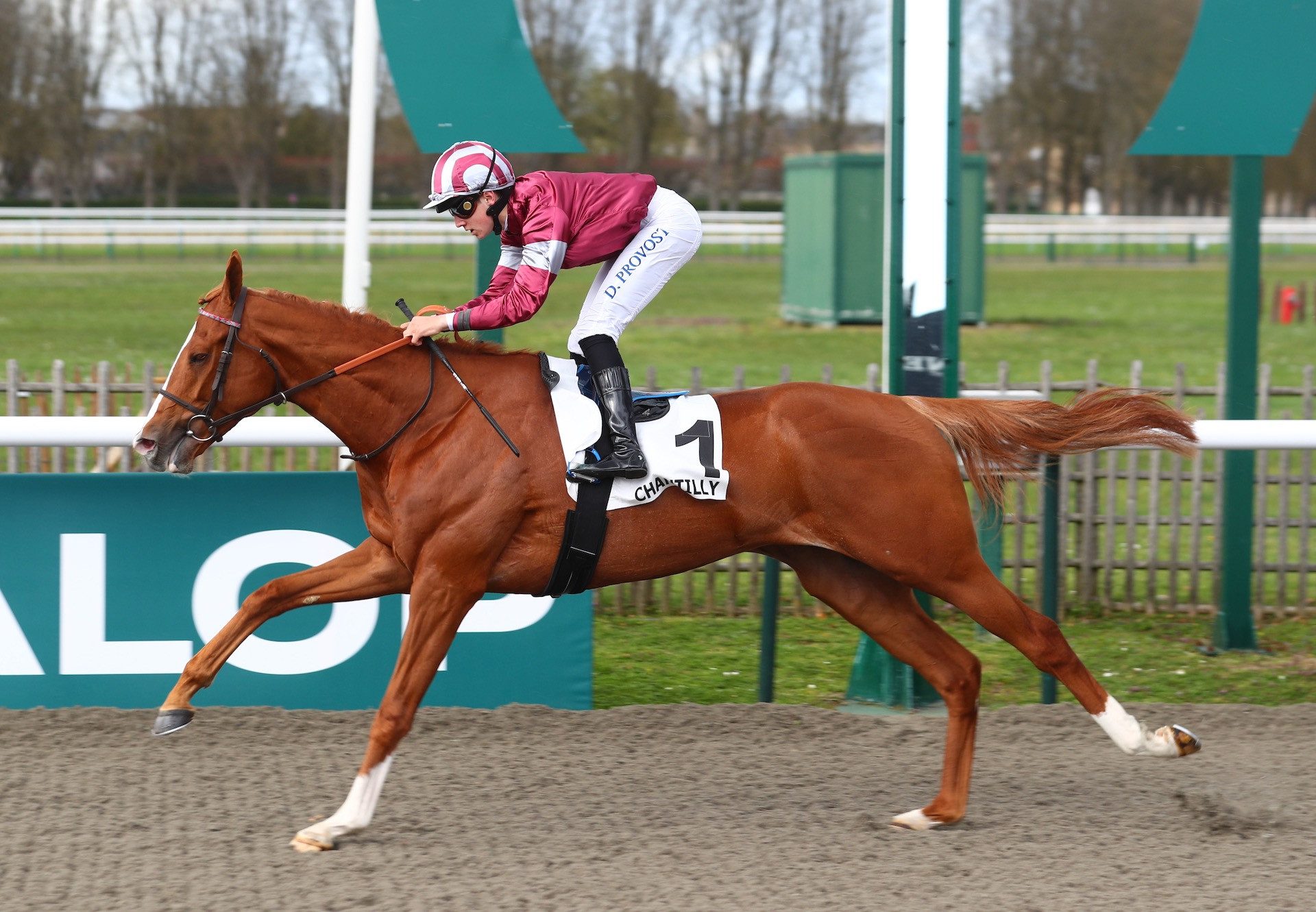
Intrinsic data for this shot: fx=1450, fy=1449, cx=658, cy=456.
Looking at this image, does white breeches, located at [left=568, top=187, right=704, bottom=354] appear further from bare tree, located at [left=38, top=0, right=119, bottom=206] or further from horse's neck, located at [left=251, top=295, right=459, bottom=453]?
bare tree, located at [left=38, top=0, right=119, bottom=206]

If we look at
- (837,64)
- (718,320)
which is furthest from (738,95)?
(718,320)

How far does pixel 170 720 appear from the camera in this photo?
4.03 metres

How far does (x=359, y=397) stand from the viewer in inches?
163

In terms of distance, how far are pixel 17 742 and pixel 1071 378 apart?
10055mm

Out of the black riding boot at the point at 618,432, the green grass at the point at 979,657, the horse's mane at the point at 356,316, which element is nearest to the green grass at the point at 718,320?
the green grass at the point at 979,657

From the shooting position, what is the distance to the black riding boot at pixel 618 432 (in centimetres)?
405

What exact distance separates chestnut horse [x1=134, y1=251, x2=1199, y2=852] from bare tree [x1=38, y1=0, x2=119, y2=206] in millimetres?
28279

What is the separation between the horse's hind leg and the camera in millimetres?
4305

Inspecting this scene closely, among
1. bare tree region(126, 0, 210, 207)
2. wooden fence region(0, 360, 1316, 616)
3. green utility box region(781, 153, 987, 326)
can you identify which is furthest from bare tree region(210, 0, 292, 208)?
wooden fence region(0, 360, 1316, 616)

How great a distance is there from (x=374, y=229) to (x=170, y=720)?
→ 21864mm

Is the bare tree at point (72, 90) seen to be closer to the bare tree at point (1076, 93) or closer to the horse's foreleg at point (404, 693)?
the bare tree at point (1076, 93)

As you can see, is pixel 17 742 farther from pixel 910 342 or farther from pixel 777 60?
pixel 777 60

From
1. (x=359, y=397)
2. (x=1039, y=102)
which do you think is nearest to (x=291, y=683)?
(x=359, y=397)

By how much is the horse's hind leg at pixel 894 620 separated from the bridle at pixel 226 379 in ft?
3.99
